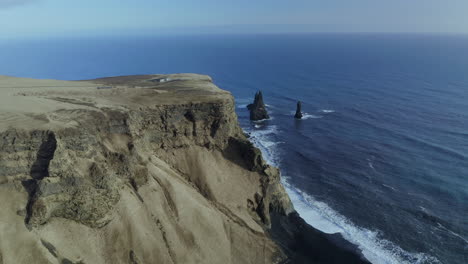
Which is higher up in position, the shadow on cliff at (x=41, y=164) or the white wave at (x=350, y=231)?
the shadow on cliff at (x=41, y=164)

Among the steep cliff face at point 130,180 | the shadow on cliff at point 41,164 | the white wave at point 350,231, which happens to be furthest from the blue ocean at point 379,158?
the shadow on cliff at point 41,164

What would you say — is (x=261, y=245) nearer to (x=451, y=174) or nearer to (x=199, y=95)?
(x=199, y=95)

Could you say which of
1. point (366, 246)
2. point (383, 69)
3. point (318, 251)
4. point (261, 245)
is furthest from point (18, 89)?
point (383, 69)

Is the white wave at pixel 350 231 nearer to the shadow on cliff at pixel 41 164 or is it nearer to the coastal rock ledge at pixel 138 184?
the coastal rock ledge at pixel 138 184

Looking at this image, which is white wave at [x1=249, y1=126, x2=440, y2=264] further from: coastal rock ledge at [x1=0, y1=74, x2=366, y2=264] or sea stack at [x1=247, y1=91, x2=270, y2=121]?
sea stack at [x1=247, y1=91, x2=270, y2=121]

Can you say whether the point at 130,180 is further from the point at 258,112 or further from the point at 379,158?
the point at 258,112
